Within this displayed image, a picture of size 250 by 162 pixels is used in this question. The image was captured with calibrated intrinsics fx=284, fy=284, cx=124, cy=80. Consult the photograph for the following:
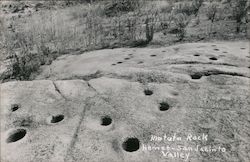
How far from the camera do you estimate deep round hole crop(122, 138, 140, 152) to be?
2.59 metres

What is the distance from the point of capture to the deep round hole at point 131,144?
2.59 metres

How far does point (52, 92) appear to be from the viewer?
11.5 feet

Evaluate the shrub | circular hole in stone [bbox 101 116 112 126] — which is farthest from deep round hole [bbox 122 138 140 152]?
the shrub

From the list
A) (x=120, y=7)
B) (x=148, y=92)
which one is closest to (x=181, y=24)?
(x=120, y=7)

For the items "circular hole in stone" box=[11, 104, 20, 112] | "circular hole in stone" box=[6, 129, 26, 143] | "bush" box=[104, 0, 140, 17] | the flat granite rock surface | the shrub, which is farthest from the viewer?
"bush" box=[104, 0, 140, 17]

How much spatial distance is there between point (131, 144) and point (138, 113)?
42cm

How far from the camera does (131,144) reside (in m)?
2.64

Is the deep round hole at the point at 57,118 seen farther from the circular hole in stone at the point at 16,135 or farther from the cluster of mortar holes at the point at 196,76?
the cluster of mortar holes at the point at 196,76

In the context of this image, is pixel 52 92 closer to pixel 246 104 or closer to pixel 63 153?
pixel 63 153

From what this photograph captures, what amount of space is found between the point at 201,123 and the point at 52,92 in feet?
5.97

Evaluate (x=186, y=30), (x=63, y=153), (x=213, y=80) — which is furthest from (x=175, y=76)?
(x=186, y=30)

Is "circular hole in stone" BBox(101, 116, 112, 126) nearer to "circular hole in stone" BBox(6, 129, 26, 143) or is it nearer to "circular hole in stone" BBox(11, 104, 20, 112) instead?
"circular hole in stone" BBox(6, 129, 26, 143)

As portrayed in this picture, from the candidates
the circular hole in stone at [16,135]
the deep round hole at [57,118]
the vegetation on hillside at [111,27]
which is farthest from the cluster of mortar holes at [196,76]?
the vegetation on hillside at [111,27]

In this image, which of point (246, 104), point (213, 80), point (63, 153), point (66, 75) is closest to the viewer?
point (63, 153)
